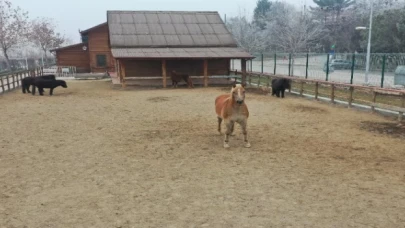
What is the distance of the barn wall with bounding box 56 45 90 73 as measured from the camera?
3103 centimetres

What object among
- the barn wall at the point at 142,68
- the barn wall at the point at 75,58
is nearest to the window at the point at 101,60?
the barn wall at the point at 75,58

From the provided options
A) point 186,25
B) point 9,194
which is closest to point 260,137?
point 9,194

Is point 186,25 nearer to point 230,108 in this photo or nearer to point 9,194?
point 230,108

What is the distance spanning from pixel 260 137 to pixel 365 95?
294 inches

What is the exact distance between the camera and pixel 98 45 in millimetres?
30438

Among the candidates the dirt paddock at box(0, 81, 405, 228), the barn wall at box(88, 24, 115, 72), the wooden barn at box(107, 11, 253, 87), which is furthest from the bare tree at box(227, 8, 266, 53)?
the dirt paddock at box(0, 81, 405, 228)

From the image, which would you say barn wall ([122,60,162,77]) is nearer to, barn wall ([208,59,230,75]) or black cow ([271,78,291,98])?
barn wall ([208,59,230,75])

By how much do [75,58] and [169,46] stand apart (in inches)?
574

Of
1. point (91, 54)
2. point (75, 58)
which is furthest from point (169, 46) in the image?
point (75, 58)

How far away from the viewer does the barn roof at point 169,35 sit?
63.2 ft

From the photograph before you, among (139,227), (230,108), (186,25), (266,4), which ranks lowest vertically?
(139,227)

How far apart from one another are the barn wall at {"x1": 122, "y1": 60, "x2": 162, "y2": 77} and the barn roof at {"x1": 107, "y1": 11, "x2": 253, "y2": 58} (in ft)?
2.98

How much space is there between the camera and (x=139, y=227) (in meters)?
3.91

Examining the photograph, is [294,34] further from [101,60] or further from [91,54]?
[91,54]
